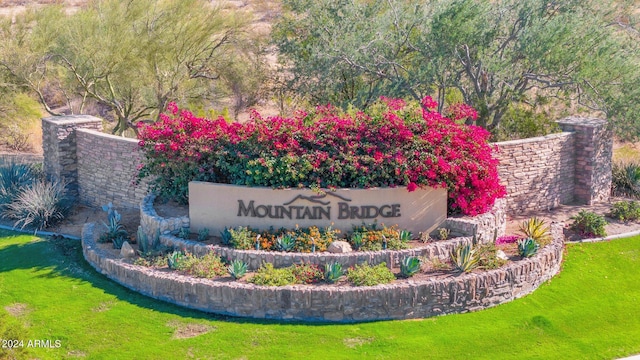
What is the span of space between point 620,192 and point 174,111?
33.6 ft

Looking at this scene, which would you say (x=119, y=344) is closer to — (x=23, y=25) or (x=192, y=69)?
(x=192, y=69)

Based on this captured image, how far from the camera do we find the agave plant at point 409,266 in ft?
39.5

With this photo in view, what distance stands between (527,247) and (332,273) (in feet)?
11.4

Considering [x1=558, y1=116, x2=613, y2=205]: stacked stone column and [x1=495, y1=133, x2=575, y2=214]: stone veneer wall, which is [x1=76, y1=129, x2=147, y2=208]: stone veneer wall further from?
[x1=558, y1=116, x2=613, y2=205]: stacked stone column

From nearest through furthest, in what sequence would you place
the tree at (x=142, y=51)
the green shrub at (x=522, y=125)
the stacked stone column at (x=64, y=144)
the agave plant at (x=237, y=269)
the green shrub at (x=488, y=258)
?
the agave plant at (x=237, y=269) → the green shrub at (x=488, y=258) → the stacked stone column at (x=64, y=144) → the green shrub at (x=522, y=125) → the tree at (x=142, y=51)

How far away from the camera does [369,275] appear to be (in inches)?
466

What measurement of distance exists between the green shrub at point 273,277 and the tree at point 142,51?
10.4 m

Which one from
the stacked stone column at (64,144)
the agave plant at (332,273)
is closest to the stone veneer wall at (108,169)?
the stacked stone column at (64,144)

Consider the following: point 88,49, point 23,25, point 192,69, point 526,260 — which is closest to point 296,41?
point 192,69

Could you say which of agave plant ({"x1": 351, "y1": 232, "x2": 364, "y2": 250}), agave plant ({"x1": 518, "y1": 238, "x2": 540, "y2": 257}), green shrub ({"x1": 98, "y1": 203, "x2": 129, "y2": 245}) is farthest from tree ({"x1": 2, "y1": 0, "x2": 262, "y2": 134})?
agave plant ({"x1": 518, "y1": 238, "x2": 540, "y2": 257})

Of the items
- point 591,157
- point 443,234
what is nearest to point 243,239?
point 443,234

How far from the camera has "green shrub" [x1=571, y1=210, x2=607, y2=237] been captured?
14.8 m

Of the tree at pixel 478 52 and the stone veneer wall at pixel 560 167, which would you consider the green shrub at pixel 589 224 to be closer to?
the stone veneer wall at pixel 560 167

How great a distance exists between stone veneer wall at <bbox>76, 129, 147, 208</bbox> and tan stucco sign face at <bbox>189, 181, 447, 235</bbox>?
302cm
